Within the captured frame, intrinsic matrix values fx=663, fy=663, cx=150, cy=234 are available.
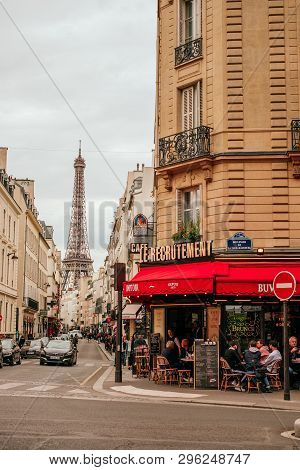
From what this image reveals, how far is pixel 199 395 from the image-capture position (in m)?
17.6

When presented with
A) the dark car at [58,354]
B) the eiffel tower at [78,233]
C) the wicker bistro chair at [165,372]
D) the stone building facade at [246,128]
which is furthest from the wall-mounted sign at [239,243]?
the eiffel tower at [78,233]

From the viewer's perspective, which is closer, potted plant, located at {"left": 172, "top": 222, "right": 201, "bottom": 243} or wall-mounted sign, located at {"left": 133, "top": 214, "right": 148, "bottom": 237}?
potted plant, located at {"left": 172, "top": 222, "right": 201, "bottom": 243}

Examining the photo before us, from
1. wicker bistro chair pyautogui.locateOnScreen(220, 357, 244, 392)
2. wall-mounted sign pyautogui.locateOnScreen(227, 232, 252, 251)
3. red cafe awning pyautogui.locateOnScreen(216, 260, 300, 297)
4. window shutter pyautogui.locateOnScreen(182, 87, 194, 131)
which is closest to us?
wicker bistro chair pyautogui.locateOnScreen(220, 357, 244, 392)

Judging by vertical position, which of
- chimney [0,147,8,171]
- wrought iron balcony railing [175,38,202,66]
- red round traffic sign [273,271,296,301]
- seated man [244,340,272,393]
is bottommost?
seated man [244,340,272,393]

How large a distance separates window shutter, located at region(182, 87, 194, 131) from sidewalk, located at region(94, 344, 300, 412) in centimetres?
941

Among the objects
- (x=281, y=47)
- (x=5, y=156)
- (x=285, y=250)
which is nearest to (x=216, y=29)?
(x=281, y=47)

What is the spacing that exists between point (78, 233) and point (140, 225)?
160 meters

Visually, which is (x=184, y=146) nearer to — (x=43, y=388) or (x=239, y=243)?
(x=239, y=243)

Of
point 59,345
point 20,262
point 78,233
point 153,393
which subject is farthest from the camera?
point 78,233

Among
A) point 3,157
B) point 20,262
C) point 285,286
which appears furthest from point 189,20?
point 20,262

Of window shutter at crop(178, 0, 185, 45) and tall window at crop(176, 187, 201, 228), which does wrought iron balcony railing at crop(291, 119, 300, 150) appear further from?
window shutter at crop(178, 0, 185, 45)

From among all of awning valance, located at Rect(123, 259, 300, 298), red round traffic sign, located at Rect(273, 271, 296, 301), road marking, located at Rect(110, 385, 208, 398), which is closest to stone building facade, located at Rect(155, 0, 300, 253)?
awning valance, located at Rect(123, 259, 300, 298)

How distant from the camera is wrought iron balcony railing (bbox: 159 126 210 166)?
22.8 metres

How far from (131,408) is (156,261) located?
396 inches
